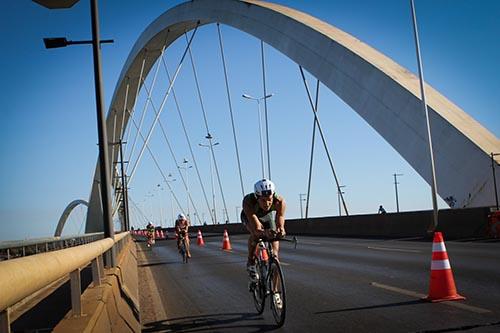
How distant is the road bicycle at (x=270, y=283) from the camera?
6.76 metres

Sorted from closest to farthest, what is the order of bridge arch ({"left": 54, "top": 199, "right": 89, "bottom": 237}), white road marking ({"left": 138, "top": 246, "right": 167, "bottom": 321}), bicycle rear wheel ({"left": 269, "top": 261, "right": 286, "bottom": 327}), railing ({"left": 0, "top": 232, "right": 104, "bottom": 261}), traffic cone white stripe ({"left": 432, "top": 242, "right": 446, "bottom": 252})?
1. bicycle rear wheel ({"left": 269, "top": 261, "right": 286, "bottom": 327})
2. traffic cone white stripe ({"left": 432, "top": 242, "right": 446, "bottom": 252})
3. white road marking ({"left": 138, "top": 246, "right": 167, "bottom": 321})
4. railing ({"left": 0, "top": 232, "right": 104, "bottom": 261})
5. bridge arch ({"left": 54, "top": 199, "right": 89, "bottom": 237})

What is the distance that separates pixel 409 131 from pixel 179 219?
40.3ft

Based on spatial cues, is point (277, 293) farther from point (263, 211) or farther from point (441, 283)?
point (441, 283)

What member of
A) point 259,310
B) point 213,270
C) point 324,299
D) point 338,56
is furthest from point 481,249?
point 338,56

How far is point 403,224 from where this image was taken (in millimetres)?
26297

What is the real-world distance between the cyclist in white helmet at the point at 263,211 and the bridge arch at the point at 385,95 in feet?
58.2

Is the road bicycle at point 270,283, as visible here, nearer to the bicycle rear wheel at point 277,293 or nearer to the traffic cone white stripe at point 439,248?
the bicycle rear wheel at point 277,293

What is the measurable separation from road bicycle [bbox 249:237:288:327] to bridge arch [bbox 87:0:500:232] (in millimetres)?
17579

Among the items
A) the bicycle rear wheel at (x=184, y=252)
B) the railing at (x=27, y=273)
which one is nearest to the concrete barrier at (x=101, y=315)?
the railing at (x=27, y=273)

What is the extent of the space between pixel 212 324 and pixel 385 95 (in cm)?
2165

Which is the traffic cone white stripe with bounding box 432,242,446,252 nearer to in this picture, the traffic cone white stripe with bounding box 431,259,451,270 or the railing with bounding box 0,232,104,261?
the traffic cone white stripe with bounding box 431,259,451,270

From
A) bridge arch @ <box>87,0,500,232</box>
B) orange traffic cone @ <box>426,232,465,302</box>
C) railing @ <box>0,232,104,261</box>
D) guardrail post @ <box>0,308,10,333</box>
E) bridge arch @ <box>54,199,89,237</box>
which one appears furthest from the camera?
bridge arch @ <box>54,199,89,237</box>

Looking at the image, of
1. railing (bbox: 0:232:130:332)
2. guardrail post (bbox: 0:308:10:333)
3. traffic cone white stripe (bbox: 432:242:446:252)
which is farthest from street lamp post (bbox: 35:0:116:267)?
guardrail post (bbox: 0:308:10:333)

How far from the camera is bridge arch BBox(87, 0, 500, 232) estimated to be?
24266 mm
